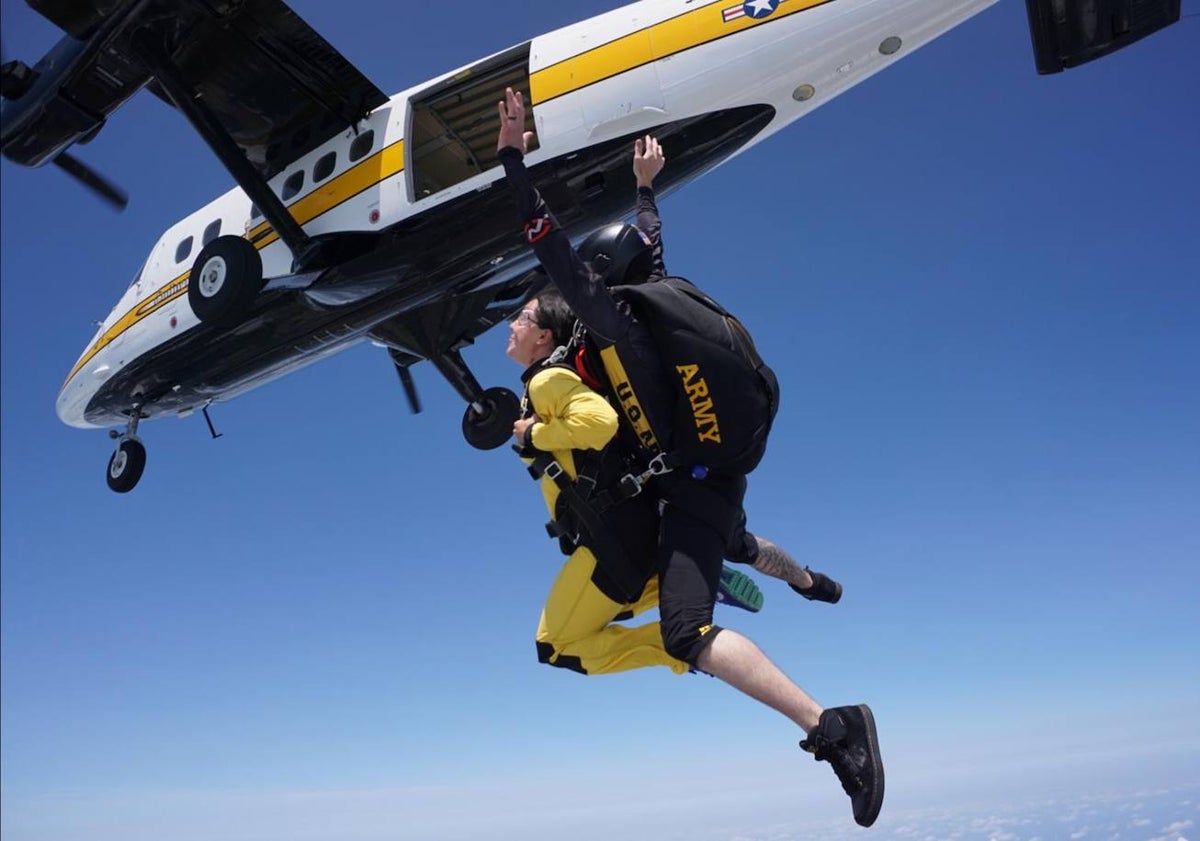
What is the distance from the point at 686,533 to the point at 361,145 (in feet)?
25.2

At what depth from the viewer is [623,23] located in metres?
8.08

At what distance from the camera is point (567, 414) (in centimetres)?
354

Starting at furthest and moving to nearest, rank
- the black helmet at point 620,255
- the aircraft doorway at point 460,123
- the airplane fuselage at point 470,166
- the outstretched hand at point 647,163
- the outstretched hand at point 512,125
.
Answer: the aircraft doorway at point 460,123, the airplane fuselage at point 470,166, the outstretched hand at point 647,163, the black helmet at point 620,255, the outstretched hand at point 512,125

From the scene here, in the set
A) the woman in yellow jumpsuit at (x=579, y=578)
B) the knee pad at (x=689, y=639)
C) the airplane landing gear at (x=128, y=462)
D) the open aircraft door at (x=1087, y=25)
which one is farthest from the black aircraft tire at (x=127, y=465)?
the open aircraft door at (x=1087, y=25)

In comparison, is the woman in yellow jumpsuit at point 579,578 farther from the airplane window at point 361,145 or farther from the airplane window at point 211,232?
the airplane window at point 211,232

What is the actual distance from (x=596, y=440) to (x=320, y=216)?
7.35 meters

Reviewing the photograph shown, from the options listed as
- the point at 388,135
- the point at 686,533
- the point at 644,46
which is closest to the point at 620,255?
the point at 686,533

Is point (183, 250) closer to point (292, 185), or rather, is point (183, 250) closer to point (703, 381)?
point (292, 185)

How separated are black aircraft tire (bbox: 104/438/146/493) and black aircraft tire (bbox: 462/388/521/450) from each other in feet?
15.3

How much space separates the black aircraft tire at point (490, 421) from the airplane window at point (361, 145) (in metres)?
3.64

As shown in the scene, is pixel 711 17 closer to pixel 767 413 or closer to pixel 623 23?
pixel 623 23

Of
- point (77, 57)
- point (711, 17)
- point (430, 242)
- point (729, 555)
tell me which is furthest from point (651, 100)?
point (77, 57)

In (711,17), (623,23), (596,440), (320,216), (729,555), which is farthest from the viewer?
(320,216)

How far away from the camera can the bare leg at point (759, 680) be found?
3350 millimetres
